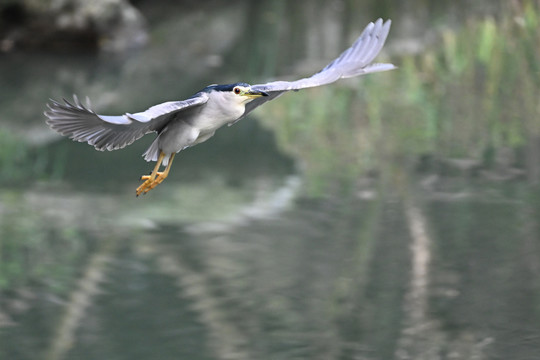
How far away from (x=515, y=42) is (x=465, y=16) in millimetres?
1343

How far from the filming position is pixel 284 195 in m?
17.8

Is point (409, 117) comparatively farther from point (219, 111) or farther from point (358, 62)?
point (219, 111)

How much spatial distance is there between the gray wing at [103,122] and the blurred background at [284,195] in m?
12.4

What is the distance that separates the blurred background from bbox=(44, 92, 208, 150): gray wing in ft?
40.6

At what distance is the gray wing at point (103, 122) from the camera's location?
1713 millimetres

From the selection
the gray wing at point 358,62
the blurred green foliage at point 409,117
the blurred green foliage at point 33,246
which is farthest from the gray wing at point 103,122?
the blurred green foliage at point 409,117

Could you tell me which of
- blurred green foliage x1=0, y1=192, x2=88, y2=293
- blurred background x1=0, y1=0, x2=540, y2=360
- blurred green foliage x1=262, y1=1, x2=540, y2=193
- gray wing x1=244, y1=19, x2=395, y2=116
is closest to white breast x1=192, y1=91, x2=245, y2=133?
gray wing x1=244, y1=19, x2=395, y2=116

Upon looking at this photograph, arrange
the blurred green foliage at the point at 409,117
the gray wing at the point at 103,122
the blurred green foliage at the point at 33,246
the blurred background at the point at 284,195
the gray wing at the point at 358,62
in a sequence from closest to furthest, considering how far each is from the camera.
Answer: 1. the gray wing at the point at 103,122
2. the gray wing at the point at 358,62
3. the blurred background at the point at 284,195
4. the blurred green foliage at the point at 33,246
5. the blurred green foliage at the point at 409,117

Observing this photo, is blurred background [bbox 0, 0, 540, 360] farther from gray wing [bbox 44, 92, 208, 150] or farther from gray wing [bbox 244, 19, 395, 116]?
gray wing [bbox 44, 92, 208, 150]

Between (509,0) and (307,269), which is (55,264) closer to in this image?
(307,269)

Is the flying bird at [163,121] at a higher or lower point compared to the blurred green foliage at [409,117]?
lower

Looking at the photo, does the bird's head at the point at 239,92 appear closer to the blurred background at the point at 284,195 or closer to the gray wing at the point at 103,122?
the gray wing at the point at 103,122

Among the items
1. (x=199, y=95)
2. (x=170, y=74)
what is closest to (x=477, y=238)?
(x=170, y=74)

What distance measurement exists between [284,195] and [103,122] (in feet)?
52.7
